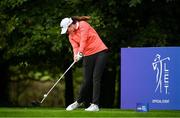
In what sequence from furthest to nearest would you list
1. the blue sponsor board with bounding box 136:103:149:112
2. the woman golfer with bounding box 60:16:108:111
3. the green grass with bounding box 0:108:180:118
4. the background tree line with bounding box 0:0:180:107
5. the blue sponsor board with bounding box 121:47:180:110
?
the background tree line with bounding box 0:0:180:107, the blue sponsor board with bounding box 121:47:180:110, the woman golfer with bounding box 60:16:108:111, the blue sponsor board with bounding box 136:103:149:112, the green grass with bounding box 0:108:180:118

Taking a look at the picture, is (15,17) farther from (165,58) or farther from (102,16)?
(165,58)

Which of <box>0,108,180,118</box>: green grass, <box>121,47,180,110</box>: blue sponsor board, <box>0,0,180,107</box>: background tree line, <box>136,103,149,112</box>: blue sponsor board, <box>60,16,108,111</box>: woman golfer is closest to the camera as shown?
<box>0,108,180,118</box>: green grass

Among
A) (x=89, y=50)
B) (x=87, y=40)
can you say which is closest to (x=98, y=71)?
(x=89, y=50)

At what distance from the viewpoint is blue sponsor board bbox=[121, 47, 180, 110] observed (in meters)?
10.8

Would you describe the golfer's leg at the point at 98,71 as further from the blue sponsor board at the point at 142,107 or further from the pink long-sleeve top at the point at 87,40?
the blue sponsor board at the point at 142,107

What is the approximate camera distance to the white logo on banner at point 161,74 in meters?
10.9

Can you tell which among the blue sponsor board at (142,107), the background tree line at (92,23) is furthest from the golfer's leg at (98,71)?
the background tree line at (92,23)

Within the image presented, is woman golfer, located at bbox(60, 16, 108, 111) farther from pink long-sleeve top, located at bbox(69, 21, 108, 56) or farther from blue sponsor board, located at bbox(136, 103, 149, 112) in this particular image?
blue sponsor board, located at bbox(136, 103, 149, 112)

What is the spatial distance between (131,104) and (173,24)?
20.9ft

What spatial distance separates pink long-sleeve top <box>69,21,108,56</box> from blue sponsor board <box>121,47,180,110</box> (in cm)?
95

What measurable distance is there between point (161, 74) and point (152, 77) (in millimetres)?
200

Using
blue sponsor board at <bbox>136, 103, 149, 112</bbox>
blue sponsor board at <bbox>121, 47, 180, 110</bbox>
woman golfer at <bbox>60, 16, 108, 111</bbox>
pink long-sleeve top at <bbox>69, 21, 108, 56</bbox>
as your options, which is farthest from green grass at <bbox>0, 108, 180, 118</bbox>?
pink long-sleeve top at <bbox>69, 21, 108, 56</bbox>

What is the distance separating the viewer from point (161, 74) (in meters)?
10.9

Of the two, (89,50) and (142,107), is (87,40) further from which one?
(142,107)
